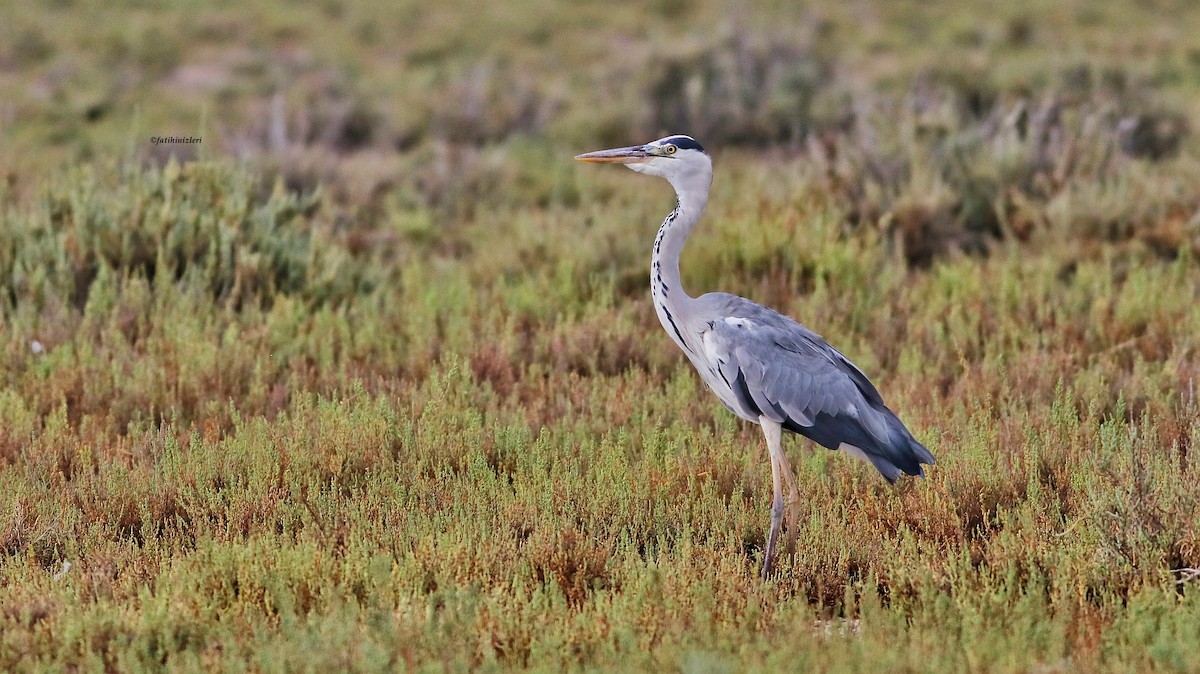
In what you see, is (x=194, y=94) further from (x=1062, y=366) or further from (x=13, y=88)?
(x=1062, y=366)

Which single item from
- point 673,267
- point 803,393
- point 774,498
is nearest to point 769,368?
point 803,393

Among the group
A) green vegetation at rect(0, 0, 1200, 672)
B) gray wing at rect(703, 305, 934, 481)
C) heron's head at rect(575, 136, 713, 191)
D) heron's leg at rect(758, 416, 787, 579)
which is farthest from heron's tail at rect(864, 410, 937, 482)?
heron's head at rect(575, 136, 713, 191)

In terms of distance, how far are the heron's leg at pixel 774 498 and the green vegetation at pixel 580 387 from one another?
0.12 metres

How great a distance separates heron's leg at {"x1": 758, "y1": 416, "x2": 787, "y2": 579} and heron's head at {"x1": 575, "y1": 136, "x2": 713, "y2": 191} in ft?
3.40

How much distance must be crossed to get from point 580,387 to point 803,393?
1.84 meters

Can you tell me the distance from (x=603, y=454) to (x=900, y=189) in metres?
5.09

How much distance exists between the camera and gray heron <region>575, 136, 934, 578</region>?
500 centimetres

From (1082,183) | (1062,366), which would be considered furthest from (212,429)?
(1082,183)

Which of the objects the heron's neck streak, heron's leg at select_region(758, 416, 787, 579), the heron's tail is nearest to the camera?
heron's leg at select_region(758, 416, 787, 579)

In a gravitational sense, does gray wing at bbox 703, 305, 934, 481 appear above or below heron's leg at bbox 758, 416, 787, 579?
above

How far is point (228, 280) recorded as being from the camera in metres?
8.14

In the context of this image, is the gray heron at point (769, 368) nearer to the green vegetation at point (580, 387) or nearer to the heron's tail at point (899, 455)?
the heron's tail at point (899, 455)

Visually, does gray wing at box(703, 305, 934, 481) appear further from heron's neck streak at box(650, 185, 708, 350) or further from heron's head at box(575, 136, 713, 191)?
heron's head at box(575, 136, 713, 191)

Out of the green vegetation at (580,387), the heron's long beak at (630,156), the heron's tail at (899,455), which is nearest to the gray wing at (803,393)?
the heron's tail at (899,455)
